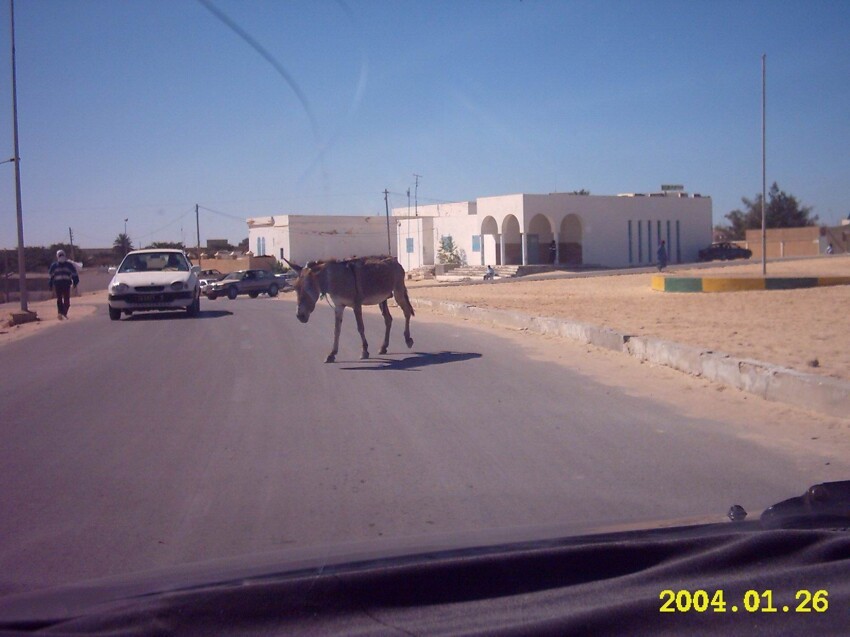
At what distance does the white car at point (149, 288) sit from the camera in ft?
66.5

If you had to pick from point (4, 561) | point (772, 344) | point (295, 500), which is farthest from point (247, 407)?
point (772, 344)

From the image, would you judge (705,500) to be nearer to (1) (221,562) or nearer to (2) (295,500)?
(2) (295,500)

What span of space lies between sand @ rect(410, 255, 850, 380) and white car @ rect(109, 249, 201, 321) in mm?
8323

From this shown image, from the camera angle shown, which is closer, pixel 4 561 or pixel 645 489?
pixel 4 561

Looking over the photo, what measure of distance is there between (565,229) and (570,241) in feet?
3.73

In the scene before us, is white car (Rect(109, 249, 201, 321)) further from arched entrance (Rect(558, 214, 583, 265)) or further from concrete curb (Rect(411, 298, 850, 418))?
arched entrance (Rect(558, 214, 583, 265))

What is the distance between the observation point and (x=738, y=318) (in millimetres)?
15812

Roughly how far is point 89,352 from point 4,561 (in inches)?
398

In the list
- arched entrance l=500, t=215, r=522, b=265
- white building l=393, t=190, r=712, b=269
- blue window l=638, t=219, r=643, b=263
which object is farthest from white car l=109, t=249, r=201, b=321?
blue window l=638, t=219, r=643, b=263

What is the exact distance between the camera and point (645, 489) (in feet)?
19.0

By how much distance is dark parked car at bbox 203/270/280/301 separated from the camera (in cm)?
4153

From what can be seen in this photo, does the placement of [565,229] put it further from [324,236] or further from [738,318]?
[738,318]

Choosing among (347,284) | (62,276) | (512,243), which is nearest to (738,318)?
(347,284)

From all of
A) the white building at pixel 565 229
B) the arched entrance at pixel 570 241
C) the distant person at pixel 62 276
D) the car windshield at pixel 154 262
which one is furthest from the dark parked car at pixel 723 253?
the distant person at pixel 62 276
